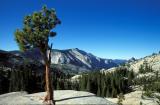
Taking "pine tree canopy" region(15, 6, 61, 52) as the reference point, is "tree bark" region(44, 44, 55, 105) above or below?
below

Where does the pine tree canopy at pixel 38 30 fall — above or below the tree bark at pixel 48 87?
above

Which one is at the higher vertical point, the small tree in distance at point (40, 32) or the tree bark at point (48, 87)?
the small tree in distance at point (40, 32)

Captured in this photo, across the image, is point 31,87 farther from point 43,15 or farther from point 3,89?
point 43,15

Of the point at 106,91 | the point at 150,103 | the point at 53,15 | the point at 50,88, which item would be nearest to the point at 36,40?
the point at 53,15

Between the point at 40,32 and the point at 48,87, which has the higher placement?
the point at 40,32

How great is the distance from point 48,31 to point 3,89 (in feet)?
456

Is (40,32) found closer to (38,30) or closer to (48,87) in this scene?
(38,30)

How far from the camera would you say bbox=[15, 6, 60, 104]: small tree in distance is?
156 feet

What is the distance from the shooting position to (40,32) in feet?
154

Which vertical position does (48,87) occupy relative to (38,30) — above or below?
below

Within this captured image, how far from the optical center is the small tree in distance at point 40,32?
156ft

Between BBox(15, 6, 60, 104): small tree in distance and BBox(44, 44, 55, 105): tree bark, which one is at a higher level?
BBox(15, 6, 60, 104): small tree in distance

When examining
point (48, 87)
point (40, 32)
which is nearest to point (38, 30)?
point (40, 32)

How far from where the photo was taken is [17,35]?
48.7 meters
